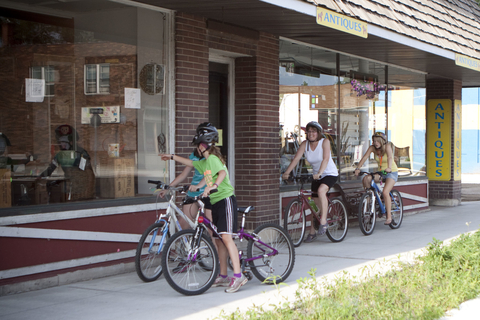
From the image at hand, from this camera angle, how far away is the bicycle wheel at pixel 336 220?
950cm

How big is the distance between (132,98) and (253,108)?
2095 millimetres

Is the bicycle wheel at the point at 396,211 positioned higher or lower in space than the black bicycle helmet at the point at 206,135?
lower

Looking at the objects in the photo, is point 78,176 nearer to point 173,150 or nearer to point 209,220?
point 173,150

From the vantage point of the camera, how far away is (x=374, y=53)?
1144 centimetres

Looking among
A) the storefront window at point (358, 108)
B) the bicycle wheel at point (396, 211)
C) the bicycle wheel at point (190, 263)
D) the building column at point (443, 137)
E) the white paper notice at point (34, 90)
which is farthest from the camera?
the building column at point (443, 137)

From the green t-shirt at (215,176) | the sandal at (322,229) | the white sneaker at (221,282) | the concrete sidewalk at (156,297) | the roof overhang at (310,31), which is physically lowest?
the concrete sidewalk at (156,297)

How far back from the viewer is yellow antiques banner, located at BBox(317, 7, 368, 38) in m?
7.30

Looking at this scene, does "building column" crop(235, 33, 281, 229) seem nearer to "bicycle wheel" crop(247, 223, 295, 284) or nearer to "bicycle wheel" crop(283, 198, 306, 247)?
"bicycle wheel" crop(283, 198, 306, 247)

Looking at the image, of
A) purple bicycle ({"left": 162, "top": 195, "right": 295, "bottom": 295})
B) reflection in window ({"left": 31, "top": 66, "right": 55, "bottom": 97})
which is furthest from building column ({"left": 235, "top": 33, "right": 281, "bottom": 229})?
reflection in window ({"left": 31, "top": 66, "right": 55, "bottom": 97})

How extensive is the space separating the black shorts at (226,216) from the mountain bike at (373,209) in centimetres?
461

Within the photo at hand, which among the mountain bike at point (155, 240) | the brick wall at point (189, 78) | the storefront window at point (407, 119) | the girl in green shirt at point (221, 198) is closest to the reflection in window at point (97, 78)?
the brick wall at point (189, 78)

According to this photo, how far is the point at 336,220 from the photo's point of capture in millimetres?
9602

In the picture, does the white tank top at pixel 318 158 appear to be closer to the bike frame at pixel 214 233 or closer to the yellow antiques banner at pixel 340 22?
the yellow antiques banner at pixel 340 22

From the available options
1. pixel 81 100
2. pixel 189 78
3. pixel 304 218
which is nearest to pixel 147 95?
pixel 189 78
